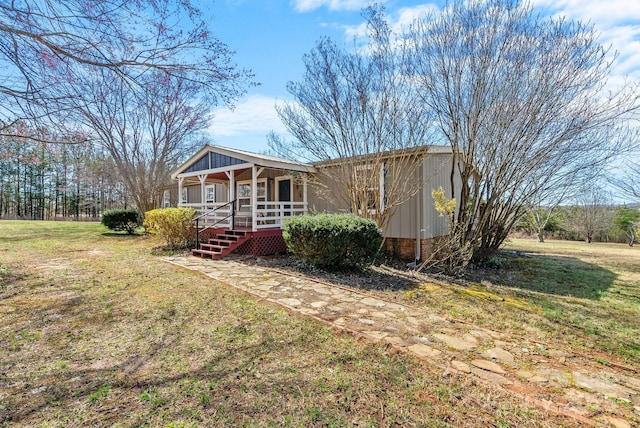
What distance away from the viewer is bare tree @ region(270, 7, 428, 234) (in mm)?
8117

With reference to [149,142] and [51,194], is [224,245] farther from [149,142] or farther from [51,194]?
[51,194]

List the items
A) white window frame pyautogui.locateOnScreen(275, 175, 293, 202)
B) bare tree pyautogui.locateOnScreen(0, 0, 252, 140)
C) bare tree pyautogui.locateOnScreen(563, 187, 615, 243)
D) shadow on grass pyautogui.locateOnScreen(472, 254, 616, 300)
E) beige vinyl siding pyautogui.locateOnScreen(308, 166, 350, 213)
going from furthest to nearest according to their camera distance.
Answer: bare tree pyautogui.locateOnScreen(563, 187, 615, 243) → white window frame pyautogui.locateOnScreen(275, 175, 293, 202) → beige vinyl siding pyautogui.locateOnScreen(308, 166, 350, 213) → shadow on grass pyautogui.locateOnScreen(472, 254, 616, 300) → bare tree pyautogui.locateOnScreen(0, 0, 252, 140)

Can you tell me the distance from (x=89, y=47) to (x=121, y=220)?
13723mm

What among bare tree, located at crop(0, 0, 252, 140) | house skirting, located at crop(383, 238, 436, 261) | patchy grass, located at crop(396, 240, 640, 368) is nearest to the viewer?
patchy grass, located at crop(396, 240, 640, 368)

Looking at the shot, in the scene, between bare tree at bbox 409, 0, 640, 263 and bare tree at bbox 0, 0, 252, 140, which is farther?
bare tree at bbox 409, 0, 640, 263

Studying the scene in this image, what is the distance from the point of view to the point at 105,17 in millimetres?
4480

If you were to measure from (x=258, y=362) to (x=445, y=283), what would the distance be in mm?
5067

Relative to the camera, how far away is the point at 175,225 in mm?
10375

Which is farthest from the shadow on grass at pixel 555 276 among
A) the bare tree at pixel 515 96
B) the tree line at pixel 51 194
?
the tree line at pixel 51 194

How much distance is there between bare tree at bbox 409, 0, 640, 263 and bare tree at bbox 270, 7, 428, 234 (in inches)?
26.3

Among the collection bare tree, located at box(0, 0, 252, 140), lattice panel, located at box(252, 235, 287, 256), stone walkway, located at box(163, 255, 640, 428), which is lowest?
stone walkway, located at box(163, 255, 640, 428)

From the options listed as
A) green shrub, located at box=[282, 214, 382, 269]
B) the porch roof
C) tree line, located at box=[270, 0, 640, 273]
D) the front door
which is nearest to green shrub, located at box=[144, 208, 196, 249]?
the porch roof

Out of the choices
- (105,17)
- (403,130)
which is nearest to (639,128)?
(403,130)

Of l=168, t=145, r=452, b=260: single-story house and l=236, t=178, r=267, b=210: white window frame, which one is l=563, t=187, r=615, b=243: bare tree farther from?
l=236, t=178, r=267, b=210: white window frame
